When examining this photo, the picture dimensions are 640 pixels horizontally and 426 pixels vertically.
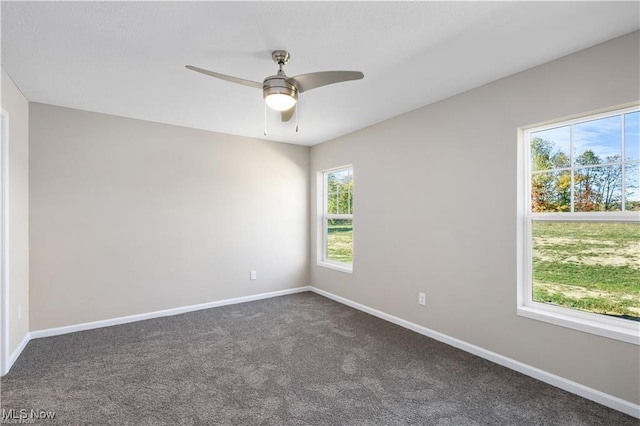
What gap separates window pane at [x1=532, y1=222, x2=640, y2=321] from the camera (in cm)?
220

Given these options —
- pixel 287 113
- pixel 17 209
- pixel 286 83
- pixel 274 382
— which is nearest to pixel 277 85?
pixel 286 83

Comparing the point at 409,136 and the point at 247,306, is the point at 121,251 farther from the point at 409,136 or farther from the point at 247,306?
the point at 409,136

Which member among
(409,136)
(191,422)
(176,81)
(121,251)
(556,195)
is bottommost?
(191,422)

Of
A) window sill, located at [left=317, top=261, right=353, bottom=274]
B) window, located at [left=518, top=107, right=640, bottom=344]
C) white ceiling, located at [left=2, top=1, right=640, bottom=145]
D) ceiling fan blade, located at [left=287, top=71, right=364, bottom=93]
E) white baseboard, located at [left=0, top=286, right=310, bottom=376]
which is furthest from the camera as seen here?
window sill, located at [left=317, top=261, right=353, bottom=274]

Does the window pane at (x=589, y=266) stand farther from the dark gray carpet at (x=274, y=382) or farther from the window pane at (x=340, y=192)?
the window pane at (x=340, y=192)

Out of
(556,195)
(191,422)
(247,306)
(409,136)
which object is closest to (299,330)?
(247,306)

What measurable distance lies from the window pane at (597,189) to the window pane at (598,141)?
0.07 meters

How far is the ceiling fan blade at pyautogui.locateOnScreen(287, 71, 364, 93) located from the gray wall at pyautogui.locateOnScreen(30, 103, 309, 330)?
8.52 ft

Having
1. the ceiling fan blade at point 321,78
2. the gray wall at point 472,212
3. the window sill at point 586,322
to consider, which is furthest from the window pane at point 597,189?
the ceiling fan blade at point 321,78

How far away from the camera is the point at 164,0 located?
1.74m

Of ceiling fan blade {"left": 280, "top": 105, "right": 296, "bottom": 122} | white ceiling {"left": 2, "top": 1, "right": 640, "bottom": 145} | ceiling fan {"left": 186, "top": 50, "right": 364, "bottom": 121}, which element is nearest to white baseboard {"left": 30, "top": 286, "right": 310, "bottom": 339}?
white ceiling {"left": 2, "top": 1, "right": 640, "bottom": 145}

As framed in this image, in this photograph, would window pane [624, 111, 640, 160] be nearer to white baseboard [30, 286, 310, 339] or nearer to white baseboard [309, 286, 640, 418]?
white baseboard [309, 286, 640, 418]

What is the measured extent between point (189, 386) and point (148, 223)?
2242mm

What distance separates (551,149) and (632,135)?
0.48 meters
